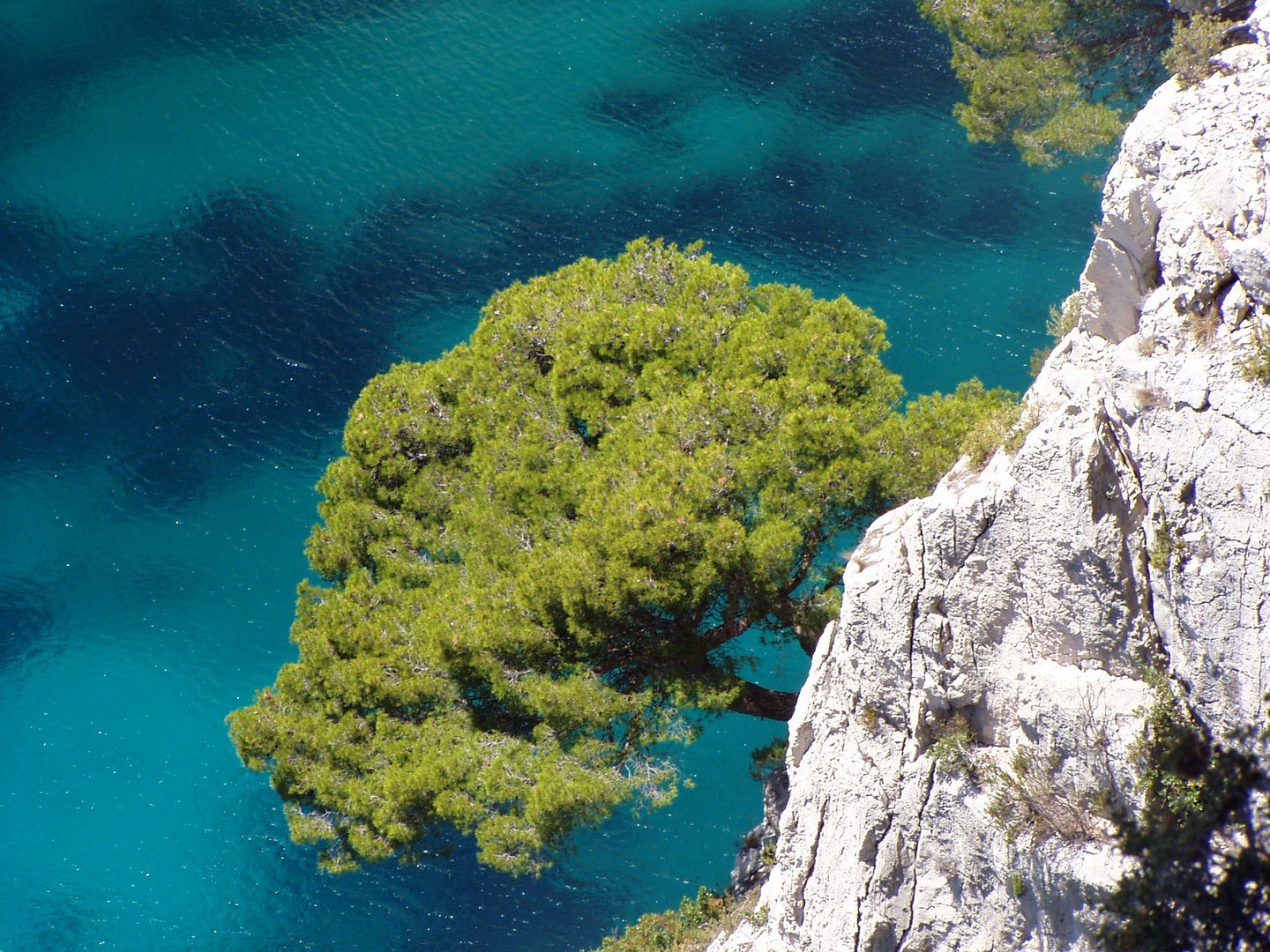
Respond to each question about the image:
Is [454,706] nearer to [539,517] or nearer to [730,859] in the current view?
[539,517]

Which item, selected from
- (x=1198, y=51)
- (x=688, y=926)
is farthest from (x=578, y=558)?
(x=1198, y=51)

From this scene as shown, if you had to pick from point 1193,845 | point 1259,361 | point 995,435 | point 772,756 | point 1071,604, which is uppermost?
point 995,435

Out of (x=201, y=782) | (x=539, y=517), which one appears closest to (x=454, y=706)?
(x=539, y=517)

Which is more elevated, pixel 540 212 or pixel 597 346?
pixel 540 212

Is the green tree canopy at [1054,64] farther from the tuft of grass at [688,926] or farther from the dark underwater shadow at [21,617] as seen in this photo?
the dark underwater shadow at [21,617]

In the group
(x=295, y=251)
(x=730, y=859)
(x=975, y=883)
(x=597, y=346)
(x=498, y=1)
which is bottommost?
(x=975, y=883)

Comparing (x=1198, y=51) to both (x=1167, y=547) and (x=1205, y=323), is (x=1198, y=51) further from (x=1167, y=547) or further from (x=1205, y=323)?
(x=1167, y=547)
